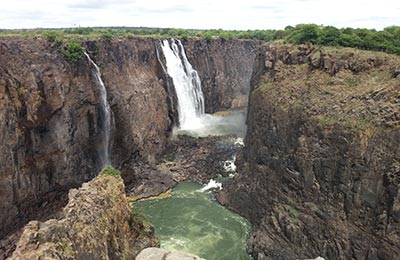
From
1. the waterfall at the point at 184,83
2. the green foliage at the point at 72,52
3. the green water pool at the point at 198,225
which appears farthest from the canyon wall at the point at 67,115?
the green water pool at the point at 198,225

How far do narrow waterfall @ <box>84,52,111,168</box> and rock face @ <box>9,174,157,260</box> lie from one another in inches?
710

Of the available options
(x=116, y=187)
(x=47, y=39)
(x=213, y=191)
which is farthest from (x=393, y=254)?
(x=47, y=39)

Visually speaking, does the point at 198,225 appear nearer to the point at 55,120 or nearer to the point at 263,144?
the point at 263,144

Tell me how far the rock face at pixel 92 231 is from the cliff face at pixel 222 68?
156ft

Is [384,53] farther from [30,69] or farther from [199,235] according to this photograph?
[30,69]

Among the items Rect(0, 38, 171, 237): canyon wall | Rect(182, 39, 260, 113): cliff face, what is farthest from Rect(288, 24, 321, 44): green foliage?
Rect(182, 39, 260, 113): cliff face

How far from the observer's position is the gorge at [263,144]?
2769cm

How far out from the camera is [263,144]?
36875mm

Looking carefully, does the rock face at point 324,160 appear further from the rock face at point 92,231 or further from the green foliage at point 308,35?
the rock face at point 92,231

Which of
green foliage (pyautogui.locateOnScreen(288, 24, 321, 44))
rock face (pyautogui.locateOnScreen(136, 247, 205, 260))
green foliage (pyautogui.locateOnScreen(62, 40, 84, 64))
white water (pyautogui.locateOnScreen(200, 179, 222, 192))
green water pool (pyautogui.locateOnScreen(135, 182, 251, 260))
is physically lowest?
green water pool (pyautogui.locateOnScreen(135, 182, 251, 260))

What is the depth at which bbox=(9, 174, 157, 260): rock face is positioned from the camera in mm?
17281

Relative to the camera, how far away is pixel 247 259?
105ft

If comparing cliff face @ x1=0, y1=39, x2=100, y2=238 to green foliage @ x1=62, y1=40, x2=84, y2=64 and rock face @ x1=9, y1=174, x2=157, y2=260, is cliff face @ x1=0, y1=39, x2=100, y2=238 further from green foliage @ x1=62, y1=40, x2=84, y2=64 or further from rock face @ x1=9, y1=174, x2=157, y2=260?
rock face @ x1=9, y1=174, x2=157, y2=260

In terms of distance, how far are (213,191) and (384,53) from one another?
21.2 m
